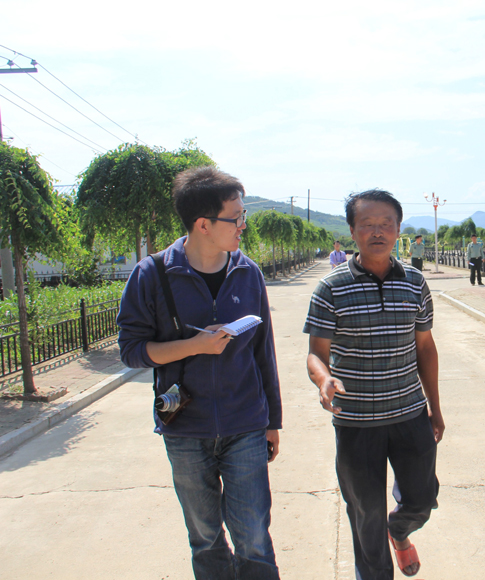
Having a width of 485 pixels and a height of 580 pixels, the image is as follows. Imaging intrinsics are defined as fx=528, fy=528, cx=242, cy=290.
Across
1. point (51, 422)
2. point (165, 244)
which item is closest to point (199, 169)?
point (51, 422)

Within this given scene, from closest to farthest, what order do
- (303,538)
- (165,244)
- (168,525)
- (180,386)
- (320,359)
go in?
(180,386)
(320,359)
(303,538)
(168,525)
(165,244)

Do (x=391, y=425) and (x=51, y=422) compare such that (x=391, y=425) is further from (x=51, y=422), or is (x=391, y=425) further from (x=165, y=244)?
(x=165, y=244)

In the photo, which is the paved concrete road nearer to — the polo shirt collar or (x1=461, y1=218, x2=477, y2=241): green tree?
the polo shirt collar

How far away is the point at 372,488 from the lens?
90.8 inches

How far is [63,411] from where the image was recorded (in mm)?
5887

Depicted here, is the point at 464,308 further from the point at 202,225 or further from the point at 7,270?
the point at 202,225

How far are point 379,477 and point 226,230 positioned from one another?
1274mm

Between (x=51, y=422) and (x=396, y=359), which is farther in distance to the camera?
(x=51, y=422)

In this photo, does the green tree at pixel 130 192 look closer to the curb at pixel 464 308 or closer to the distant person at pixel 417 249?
the curb at pixel 464 308

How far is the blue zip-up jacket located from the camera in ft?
6.78

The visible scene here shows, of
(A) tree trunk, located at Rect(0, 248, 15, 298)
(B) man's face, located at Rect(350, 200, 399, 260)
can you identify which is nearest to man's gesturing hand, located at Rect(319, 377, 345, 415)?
(B) man's face, located at Rect(350, 200, 399, 260)

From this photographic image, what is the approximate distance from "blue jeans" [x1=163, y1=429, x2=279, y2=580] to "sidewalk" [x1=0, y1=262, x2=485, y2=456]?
339 cm

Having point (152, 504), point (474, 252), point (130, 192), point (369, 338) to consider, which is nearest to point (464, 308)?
point (474, 252)

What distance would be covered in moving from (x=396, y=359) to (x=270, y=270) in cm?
3331
